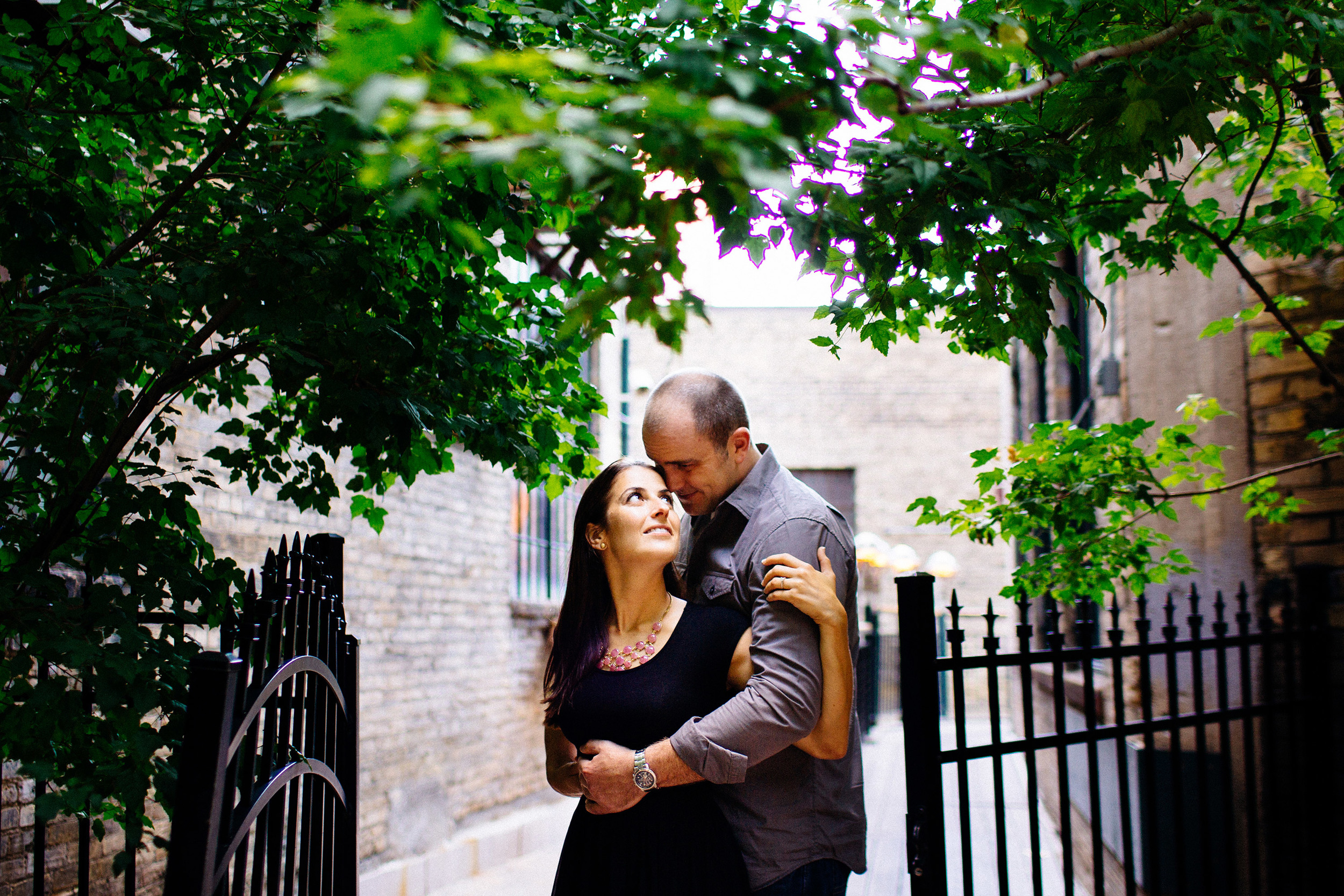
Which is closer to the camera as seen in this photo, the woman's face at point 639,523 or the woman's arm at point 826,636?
the woman's arm at point 826,636

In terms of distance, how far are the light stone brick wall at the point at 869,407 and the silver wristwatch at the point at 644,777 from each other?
54.1ft

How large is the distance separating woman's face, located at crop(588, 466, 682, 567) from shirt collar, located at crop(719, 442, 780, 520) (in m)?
0.17

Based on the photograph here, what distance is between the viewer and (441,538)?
7.43m

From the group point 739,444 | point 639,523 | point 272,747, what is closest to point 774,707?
point 639,523

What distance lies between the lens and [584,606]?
247cm

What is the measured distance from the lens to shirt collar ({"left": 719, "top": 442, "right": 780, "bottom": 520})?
8.30 ft

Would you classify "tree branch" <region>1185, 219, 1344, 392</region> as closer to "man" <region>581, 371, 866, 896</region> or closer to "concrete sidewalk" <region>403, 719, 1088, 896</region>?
"man" <region>581, 371, 866, 896</region>

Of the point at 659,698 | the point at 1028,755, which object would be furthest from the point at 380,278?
the point at 1028,755

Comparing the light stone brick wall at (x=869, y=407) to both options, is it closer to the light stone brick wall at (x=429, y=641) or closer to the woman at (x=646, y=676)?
the light stone brick wall at (x=429, y=641)

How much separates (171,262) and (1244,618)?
3847mm

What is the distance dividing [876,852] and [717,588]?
5.58 m

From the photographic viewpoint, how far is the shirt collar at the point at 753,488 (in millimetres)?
2529

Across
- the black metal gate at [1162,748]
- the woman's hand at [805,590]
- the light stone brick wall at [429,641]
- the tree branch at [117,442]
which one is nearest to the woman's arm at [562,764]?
the woman's hand at [805,590]

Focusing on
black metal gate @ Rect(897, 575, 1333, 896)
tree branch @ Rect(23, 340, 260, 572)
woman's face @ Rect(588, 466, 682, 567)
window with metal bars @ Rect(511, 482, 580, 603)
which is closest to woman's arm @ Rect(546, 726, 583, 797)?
woman's face @ Rect(588, 466, 682, 567)
